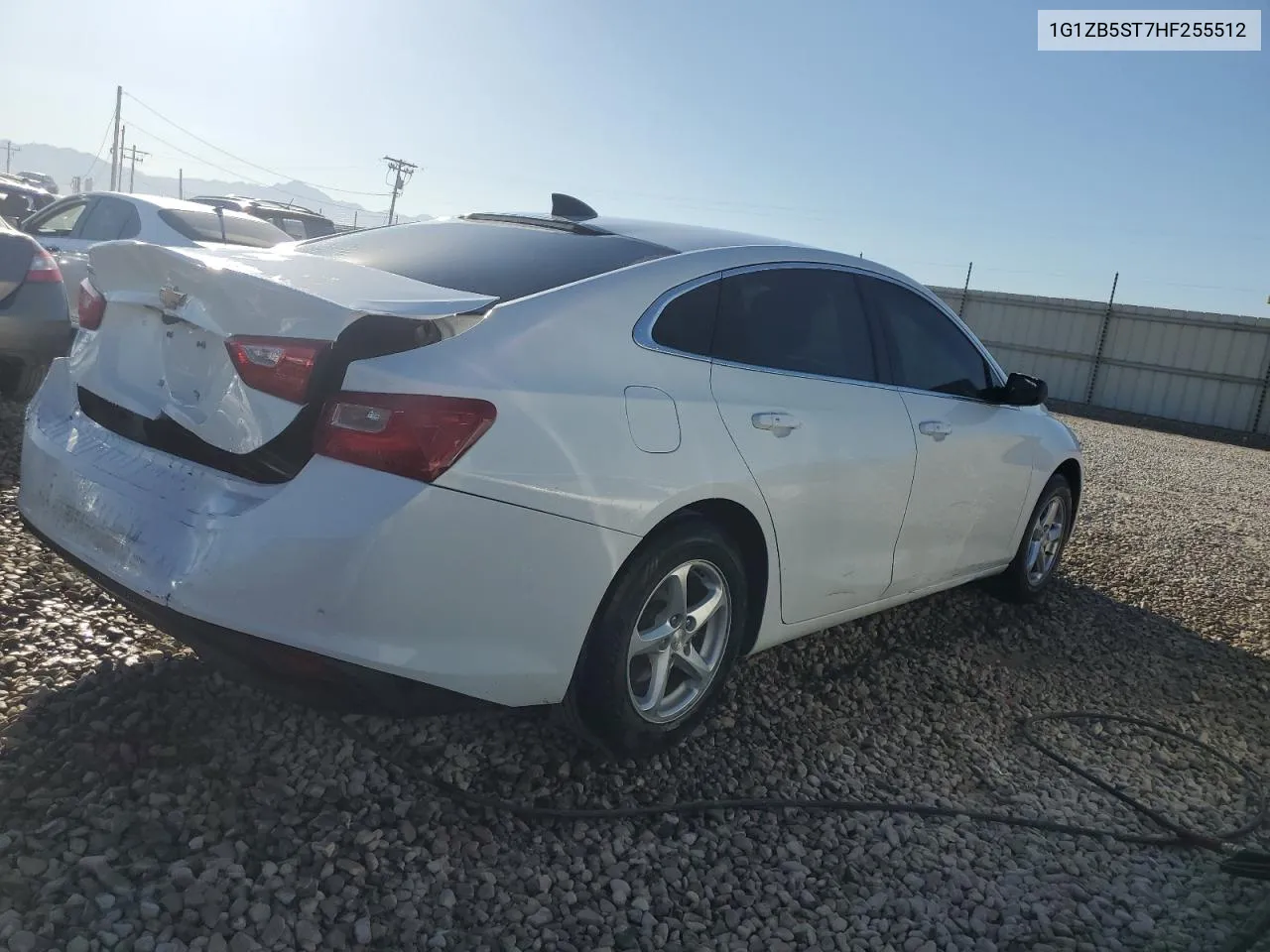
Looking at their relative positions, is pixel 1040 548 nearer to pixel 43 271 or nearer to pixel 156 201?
pixel 43 271

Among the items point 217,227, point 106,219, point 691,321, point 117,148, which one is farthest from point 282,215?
point 117,148

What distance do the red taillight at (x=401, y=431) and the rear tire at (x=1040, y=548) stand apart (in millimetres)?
3513

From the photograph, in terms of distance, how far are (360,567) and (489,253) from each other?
1.21m

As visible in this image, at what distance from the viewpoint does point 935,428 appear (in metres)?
3.96

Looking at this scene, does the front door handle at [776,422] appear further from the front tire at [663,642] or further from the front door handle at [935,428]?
the front door handle at [935,428]

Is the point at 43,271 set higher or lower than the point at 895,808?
higher

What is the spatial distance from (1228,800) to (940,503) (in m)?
1.39

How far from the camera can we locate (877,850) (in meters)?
2.83

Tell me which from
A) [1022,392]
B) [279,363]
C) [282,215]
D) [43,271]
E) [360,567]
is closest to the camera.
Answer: [360,567]

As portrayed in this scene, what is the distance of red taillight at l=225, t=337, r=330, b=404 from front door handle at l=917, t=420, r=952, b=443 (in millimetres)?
2329

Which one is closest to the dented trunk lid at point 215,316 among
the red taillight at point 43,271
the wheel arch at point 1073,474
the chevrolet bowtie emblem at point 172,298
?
the chevrolet bowtie emblem at point 172,298

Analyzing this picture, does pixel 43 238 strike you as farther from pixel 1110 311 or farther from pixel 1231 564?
pixel 1110 311

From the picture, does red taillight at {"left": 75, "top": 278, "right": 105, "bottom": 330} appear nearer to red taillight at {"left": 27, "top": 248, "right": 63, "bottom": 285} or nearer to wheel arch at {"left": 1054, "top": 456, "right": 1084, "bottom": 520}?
red taillight at {"left": 27, "top": 248, "right": 63, "bottom": 285}

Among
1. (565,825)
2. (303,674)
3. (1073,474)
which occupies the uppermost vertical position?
(1073,474)
